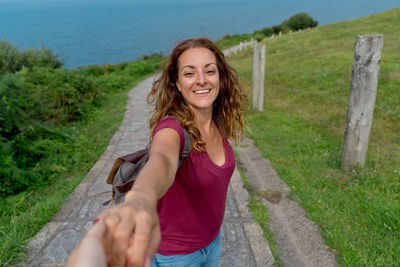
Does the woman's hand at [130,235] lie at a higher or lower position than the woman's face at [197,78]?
lower

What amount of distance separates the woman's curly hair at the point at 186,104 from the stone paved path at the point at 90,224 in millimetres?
1470

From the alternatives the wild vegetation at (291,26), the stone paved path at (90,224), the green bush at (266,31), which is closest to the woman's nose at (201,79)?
the stone paved path at (90,224)

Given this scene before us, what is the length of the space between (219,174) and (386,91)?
7.47 meters

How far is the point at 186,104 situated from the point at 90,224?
2443 millimetres

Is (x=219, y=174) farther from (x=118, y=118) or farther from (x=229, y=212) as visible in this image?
(x=118, y=118)

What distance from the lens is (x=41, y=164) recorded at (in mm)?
5324

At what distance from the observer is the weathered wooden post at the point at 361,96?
388 centimetres

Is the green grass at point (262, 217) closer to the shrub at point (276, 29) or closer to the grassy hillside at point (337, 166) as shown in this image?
the grassy hillside at point (337, 166)

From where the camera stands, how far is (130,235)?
2.15 ft

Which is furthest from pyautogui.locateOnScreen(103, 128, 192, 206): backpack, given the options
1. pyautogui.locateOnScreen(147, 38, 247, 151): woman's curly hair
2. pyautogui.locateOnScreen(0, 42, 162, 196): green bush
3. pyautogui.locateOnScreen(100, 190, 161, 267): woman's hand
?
pyautogui.locateOnScreen(0, 42, 162, 196): green bush

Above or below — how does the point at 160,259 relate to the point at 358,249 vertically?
above

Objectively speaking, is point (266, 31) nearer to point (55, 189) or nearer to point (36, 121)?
point (36, 121)

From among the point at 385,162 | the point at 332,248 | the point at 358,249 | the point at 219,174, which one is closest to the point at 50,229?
the point at 219,174

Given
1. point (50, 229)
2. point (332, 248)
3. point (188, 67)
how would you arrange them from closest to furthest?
point (188, 67) < point (332, 248) < point (50, 229)
